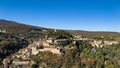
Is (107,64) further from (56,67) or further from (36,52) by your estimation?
(36,52)

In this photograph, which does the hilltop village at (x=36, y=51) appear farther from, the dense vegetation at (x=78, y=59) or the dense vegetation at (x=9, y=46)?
the dense vegetation at (x=9, y=46)

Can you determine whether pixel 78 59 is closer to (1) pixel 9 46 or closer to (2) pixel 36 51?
(2) pixel 36 51

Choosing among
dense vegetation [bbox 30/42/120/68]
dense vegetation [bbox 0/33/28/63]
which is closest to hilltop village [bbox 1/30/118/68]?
dense vegetation [bbox 30/42/120/68]

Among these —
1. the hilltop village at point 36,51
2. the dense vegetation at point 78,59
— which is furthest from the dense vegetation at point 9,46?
the dense vegetation at point 78,59

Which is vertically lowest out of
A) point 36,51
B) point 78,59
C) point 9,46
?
point 78,59

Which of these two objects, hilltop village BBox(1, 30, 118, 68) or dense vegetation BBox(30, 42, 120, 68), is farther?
hilltop village BBox(1, 30, 118, 68)

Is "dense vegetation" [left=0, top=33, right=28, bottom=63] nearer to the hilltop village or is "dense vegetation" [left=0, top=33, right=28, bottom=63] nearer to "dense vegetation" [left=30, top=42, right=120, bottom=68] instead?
the hilltop village

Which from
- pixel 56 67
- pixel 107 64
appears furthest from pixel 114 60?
pixel 56 67

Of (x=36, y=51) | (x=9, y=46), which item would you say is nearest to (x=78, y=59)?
Answer: (x=36, y=51)
